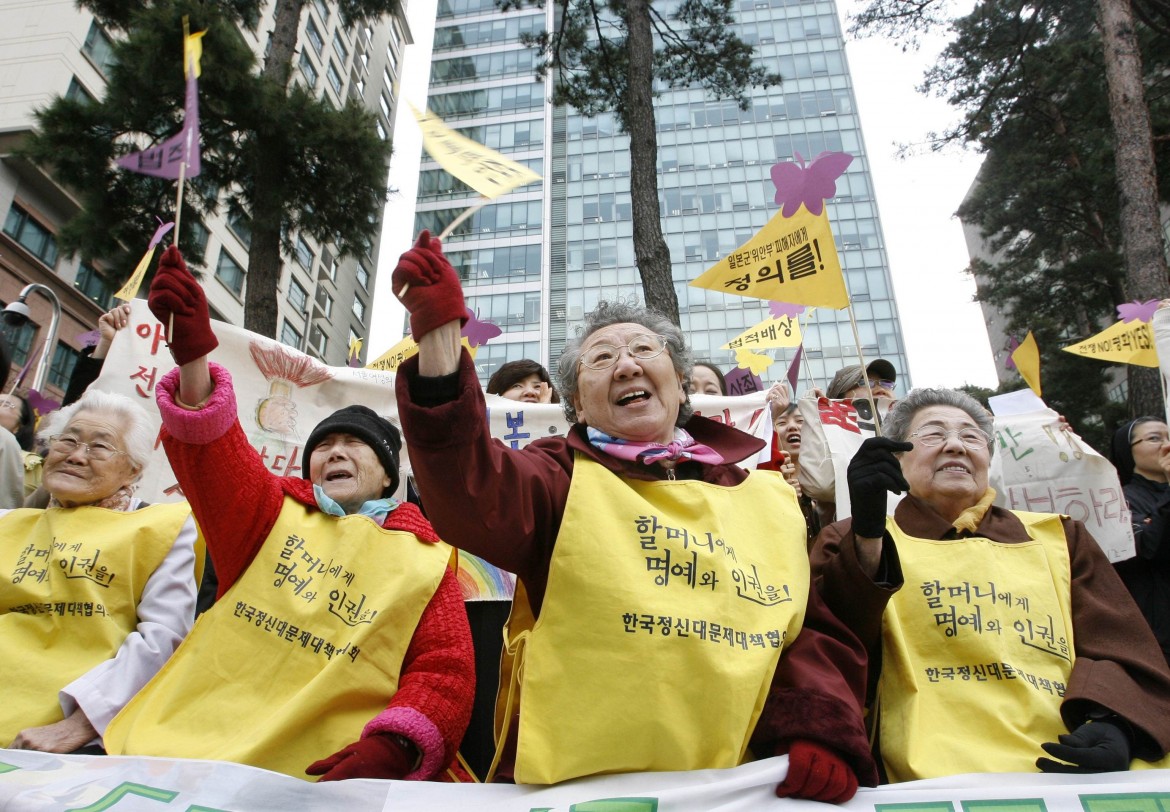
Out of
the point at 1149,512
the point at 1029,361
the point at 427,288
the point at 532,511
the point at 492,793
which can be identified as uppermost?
the point at 1029,361

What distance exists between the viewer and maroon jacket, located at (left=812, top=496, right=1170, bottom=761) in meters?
1.93

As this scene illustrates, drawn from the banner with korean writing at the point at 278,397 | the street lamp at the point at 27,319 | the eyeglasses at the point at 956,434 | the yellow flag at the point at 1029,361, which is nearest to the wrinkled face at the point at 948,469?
the eyeglasses at the point at 956,434

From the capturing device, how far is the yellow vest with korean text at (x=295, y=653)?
6.43 ft

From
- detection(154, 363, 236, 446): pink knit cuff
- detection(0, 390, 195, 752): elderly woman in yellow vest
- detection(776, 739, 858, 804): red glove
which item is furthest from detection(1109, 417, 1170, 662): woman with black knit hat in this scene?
detection(0, 390, 195, 752): elderly woman in yellow vest

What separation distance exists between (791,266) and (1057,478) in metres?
1.55

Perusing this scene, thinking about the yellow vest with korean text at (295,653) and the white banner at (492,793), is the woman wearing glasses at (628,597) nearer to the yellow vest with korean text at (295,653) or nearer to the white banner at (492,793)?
the white banner at (492,793)

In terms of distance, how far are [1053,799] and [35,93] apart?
24.5 meters

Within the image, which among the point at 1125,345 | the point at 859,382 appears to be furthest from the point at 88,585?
the point at 1125,345

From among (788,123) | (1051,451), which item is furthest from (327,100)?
(788,123)

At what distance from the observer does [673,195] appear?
47938 mm

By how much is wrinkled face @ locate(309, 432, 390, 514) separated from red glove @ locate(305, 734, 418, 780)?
857mm

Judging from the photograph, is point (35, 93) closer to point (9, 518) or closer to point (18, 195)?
point (18, 195)

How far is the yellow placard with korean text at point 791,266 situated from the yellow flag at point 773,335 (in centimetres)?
229

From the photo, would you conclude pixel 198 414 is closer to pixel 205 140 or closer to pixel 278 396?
pixel 278 396
